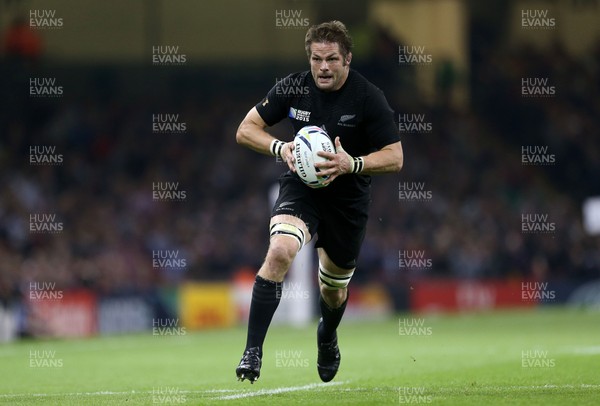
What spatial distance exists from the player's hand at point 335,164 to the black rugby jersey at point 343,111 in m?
0.39

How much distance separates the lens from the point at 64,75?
28141mm

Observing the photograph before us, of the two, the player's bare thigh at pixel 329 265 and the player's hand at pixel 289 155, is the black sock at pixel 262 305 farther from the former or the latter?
the player's bare thigh at pixel 329 265

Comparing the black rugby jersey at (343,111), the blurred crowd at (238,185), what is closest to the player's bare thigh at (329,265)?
the black rugby jersey at (343,111)

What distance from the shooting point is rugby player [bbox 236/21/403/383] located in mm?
7980

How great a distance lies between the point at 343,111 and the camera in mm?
8445

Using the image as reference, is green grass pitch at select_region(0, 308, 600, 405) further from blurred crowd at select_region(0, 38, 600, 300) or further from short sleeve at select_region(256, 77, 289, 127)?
blurred crowd at select_region(0, 38, 600, 300)

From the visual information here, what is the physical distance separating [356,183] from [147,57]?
67.9ft

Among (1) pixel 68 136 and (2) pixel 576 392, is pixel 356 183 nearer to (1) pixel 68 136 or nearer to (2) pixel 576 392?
(2) pixel 576 392

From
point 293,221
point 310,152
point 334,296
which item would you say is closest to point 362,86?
point 310,152

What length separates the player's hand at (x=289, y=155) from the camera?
8.05 meters

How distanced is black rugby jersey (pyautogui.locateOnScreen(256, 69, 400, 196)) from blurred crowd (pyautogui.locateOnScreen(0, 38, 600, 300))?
12968 mm

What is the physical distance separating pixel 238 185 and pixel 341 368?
16273 mm

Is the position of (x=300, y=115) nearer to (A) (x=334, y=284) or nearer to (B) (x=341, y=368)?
(A) (x=334, y=284)

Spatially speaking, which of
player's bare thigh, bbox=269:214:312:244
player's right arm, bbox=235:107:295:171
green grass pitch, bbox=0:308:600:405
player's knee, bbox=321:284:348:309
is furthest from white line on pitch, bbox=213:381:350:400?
player's right arm, bbox=235:107:295:171
